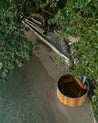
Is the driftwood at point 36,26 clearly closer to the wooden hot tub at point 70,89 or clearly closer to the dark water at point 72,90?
the wooden hot tub at point 70,89

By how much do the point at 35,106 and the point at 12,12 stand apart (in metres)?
1.69

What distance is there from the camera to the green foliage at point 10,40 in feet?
5.56

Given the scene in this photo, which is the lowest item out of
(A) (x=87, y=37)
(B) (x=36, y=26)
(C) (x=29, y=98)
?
(C) (x=29, y=98)

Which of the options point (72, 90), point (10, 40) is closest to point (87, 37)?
point (10, 40)

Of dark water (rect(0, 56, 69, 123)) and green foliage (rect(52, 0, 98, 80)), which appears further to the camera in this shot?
dark water (rect(0, 56, 69, 123))

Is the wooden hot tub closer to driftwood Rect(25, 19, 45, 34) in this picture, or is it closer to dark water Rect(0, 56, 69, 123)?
dark water Rect(0, 56, 69, 123)

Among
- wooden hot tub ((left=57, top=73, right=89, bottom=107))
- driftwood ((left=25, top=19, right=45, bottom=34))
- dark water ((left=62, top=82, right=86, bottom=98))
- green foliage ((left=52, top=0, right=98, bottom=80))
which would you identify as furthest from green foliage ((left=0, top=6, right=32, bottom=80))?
driftwood ((left=25, top=19, right=45, bottom=34))

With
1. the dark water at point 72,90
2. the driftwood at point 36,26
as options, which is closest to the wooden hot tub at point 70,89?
the dark water at point 72,90

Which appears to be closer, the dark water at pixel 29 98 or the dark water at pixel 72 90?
the dark water at pixel 29 98

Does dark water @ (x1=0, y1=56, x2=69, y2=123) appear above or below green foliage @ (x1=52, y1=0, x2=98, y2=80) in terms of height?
below

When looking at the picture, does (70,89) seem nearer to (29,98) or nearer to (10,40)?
(29,98)

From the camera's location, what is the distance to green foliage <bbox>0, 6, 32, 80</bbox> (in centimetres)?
169

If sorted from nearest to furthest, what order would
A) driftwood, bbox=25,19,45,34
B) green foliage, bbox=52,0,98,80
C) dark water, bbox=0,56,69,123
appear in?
1. green foliage, bbox=52,0,98,80
2. dark water, bbox=0,56,69,123
3. driftwood, bbox=25,19,45,34

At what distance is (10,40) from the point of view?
1.87 meters
